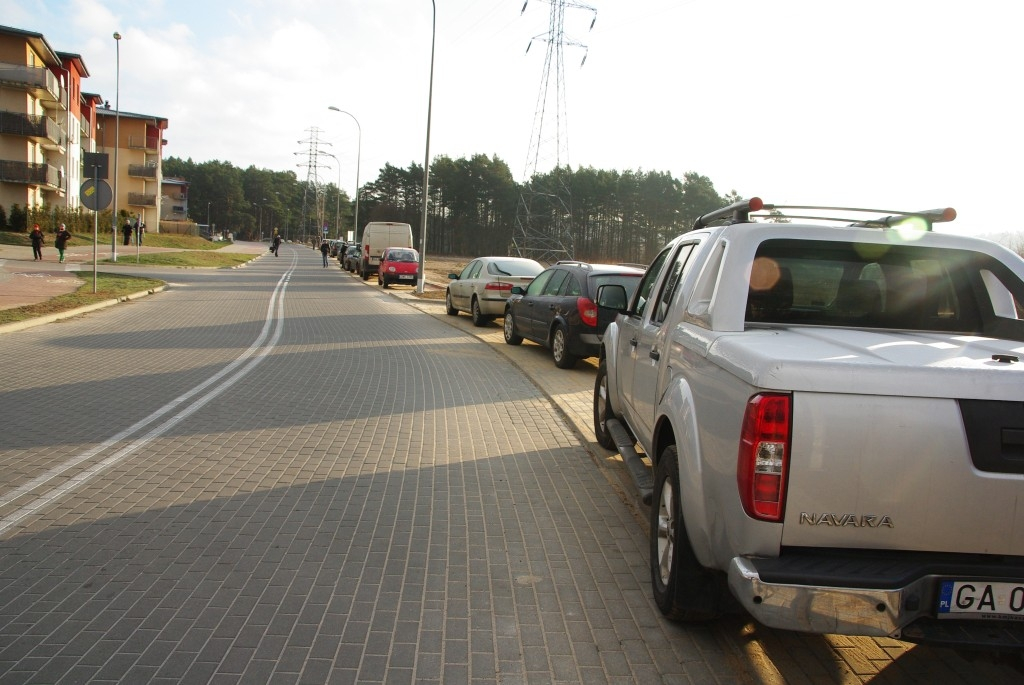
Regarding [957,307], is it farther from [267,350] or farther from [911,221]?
[267,350]

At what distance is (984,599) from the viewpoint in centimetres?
306

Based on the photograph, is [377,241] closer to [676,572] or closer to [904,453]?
[676,572]

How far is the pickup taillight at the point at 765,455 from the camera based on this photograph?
3.08 meters

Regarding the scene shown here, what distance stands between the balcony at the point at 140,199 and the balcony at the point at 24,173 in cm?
2923

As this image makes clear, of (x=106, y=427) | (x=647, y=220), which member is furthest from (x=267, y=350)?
(x=647, y=220)

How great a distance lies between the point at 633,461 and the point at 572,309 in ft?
23.3

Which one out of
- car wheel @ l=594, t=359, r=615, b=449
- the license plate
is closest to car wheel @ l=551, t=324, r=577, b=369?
car wheel @ l=594, t=359, r=615, b=449

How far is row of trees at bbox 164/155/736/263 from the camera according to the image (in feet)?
173

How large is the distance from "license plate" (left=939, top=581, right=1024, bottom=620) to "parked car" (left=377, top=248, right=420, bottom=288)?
107ft

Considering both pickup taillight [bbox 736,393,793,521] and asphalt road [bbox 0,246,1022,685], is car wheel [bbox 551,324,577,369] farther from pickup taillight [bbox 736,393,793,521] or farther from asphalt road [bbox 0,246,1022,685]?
pickup taillight [bbox 736,393,793,521]

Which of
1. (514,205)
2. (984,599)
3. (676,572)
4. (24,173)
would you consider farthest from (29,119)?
(984,599)

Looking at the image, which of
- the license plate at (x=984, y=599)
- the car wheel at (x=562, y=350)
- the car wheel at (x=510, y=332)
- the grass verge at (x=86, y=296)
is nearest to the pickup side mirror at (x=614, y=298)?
the license plate at (x=984, y=599)

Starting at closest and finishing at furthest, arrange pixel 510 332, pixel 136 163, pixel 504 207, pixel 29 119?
pixel 510 332, pixel 29 119, pixel 136 163, pixel 504 207

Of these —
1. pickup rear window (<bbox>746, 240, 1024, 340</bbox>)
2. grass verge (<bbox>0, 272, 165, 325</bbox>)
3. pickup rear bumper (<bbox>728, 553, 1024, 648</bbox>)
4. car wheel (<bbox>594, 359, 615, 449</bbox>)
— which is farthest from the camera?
grass verge (<bbox>0, 272, 165, 325</bbox>)
